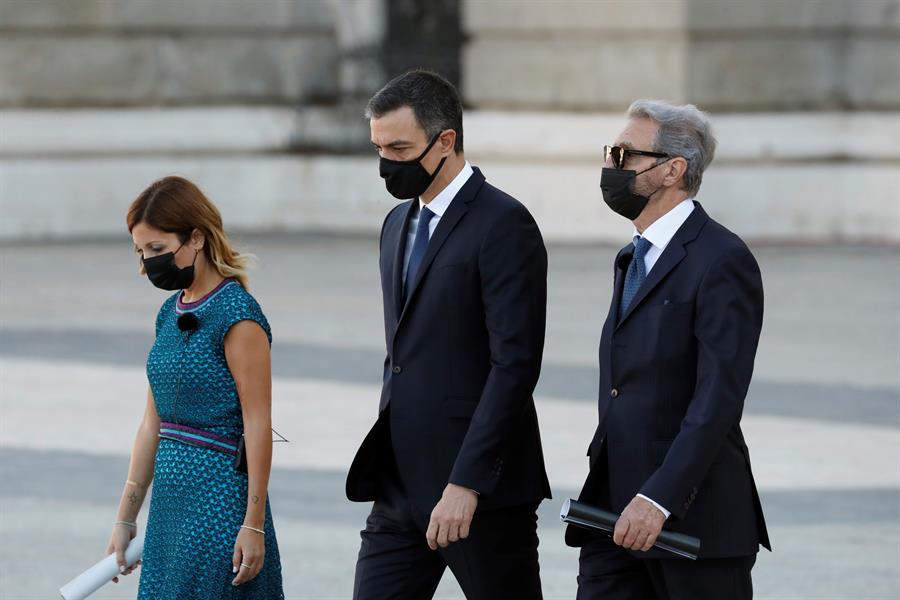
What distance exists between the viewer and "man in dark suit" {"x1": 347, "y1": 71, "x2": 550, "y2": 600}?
3.89m

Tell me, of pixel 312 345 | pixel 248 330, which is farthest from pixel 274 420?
pixel 248 330

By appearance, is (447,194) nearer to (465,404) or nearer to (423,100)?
(423,100)

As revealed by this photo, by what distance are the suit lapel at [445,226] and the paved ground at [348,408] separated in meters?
2.02

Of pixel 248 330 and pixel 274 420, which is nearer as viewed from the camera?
pixel 248 330

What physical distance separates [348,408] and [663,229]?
16.4ft

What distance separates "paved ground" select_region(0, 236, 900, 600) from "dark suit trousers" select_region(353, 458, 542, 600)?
5.44 ft

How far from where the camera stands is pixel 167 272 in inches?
161

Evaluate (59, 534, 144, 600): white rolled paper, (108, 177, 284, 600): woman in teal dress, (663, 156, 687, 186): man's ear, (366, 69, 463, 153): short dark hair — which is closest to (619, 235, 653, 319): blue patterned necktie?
(663, 156, 687, 186): man's ear

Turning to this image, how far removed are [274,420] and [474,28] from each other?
8735 mm

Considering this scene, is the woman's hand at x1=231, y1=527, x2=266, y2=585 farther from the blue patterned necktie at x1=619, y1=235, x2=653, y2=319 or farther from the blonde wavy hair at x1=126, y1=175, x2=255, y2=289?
the blue patterned necktie at x1=619, y1=235, x2=653, y2=319

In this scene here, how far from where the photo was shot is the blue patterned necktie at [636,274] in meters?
3.92

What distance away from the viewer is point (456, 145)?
13.4ft

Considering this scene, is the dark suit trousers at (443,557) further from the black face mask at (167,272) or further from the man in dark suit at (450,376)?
the black face mask at (167,272)

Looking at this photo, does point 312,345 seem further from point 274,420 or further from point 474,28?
point 474,28
